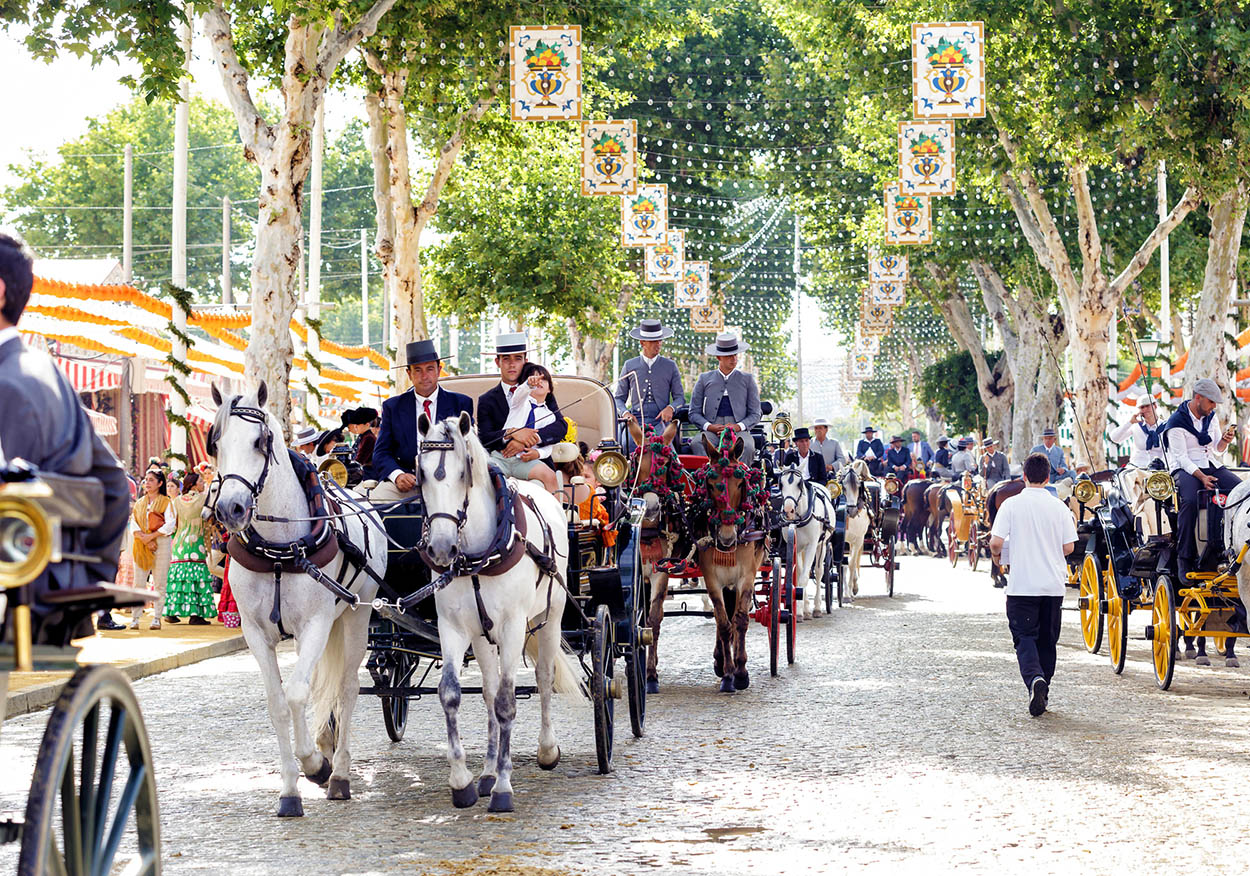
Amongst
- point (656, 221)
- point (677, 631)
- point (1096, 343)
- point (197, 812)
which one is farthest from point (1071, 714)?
point (656, 221)

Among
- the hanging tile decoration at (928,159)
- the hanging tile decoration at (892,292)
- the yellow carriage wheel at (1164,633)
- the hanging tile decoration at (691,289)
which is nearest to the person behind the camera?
the yellow carriage wheel at (1164,633)

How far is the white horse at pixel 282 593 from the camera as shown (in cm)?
855

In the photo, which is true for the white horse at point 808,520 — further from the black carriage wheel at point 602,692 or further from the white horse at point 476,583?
the white horse at point 476,583

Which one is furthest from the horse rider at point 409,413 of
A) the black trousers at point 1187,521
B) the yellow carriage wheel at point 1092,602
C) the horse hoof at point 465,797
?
the yellow carriage wheel at point 1092,602

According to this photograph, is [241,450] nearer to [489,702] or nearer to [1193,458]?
[489,702]

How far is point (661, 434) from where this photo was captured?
45.5 ft

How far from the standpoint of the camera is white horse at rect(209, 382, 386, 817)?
8.55 metres

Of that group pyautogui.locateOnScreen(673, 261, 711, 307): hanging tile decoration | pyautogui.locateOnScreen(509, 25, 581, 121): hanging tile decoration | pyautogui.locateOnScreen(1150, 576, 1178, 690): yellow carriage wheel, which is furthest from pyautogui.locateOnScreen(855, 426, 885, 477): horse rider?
pyautogui.locateOnScreen(1150, 576, 1178, 690): yellow carriage wheel

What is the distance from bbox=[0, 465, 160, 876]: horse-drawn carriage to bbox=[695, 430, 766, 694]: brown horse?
352 inches

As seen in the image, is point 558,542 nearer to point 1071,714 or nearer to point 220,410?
point 220,410

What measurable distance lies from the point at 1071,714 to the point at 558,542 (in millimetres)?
4431

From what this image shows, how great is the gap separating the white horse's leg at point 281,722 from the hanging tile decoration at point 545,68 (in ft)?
43.5

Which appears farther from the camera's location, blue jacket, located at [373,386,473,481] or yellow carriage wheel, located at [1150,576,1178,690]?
yellow carriage wheel, located at [1150,576,1178,690]

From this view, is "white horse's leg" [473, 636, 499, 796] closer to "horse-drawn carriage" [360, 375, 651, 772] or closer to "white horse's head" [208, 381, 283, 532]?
"horse-drawn carriage" [360, 375, 651, 772]
